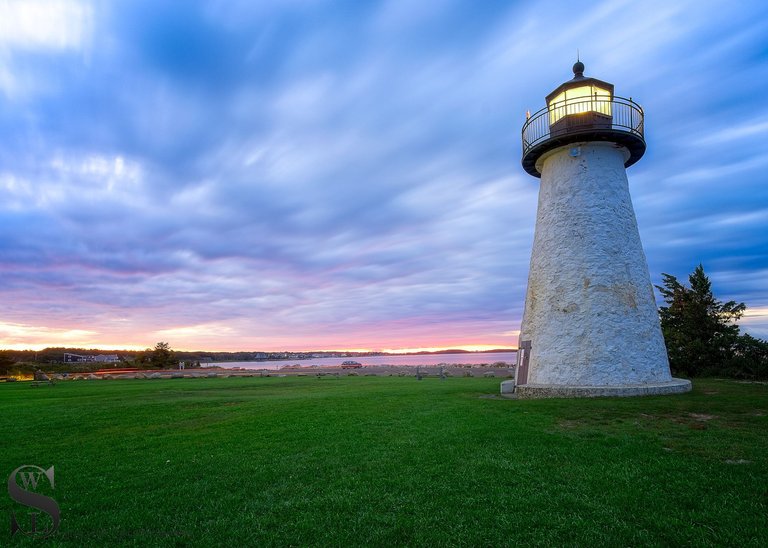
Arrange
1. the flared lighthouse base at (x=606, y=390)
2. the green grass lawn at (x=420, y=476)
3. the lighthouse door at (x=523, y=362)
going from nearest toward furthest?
the green grass lawn at (x=420, y=476) < the flared lighthouse base at (x=606, y=390) < the lighthouse door at (x=523, y=362)

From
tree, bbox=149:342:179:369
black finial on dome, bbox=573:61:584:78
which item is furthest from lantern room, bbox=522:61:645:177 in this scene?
tree, bbox=149:342:179:369

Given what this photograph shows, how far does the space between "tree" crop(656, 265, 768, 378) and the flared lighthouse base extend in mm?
8858

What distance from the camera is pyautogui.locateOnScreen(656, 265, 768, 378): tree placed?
20375 mm

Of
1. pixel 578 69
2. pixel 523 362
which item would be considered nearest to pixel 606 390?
pixel 523 362

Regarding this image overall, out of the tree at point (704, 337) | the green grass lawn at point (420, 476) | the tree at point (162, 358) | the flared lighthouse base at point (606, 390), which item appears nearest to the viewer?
the green grass lawn at point (420, 476)

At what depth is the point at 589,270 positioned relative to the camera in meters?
15.0

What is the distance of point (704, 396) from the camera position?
12930 mm

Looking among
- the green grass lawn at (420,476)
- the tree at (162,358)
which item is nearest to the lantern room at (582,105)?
the green grass lawn at (420,476)

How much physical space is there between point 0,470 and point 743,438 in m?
14.0

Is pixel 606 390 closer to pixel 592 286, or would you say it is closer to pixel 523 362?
pixel 523 362

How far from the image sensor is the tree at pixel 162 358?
50906 millimetres

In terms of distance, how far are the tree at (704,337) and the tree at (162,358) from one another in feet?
172

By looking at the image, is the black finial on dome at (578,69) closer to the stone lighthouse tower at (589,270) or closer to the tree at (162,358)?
the stone lighthouse tower at (589,270)

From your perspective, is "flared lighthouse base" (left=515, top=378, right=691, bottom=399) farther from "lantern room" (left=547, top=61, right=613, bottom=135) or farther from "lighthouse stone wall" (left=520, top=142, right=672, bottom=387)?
"lantern room" (left=547, top=61, right=613, bottom=135)
